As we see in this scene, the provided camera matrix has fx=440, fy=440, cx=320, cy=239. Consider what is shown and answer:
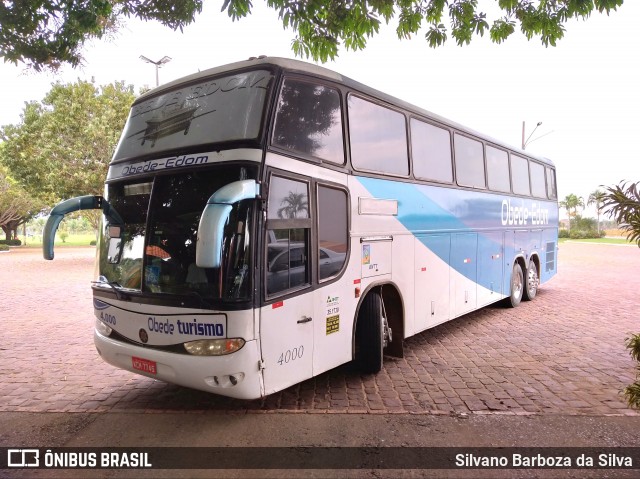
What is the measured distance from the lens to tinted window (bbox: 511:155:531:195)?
34.2 ft

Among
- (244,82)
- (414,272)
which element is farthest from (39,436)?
(414,272)

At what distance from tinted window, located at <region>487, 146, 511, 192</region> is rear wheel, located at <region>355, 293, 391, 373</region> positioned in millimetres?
4880

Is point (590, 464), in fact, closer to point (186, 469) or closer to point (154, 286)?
point (186, 469)

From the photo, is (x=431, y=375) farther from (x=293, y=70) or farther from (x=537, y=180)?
(x=537, y=180)

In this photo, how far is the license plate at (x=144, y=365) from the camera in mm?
4294

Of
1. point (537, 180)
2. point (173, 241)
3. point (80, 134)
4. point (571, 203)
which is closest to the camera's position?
point (173, 241)

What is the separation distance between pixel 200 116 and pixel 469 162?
5599 mm

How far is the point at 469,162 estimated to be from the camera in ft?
27.5

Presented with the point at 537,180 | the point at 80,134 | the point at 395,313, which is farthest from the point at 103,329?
the point at 80,134

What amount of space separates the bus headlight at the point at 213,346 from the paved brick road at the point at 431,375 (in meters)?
1.13

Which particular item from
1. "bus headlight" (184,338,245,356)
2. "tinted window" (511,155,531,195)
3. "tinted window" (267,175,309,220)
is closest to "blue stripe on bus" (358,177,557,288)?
"tinted window" (511,155,531,195)

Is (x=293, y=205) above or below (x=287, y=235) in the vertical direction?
above

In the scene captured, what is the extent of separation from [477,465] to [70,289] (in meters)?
14.3

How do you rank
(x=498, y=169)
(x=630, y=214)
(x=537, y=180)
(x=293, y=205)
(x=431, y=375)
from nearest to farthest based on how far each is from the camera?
(x=630, y=214) < (x=293, y=205) < (x=431, y=375) < (x=498, y=169) < (x=537, y=180)
